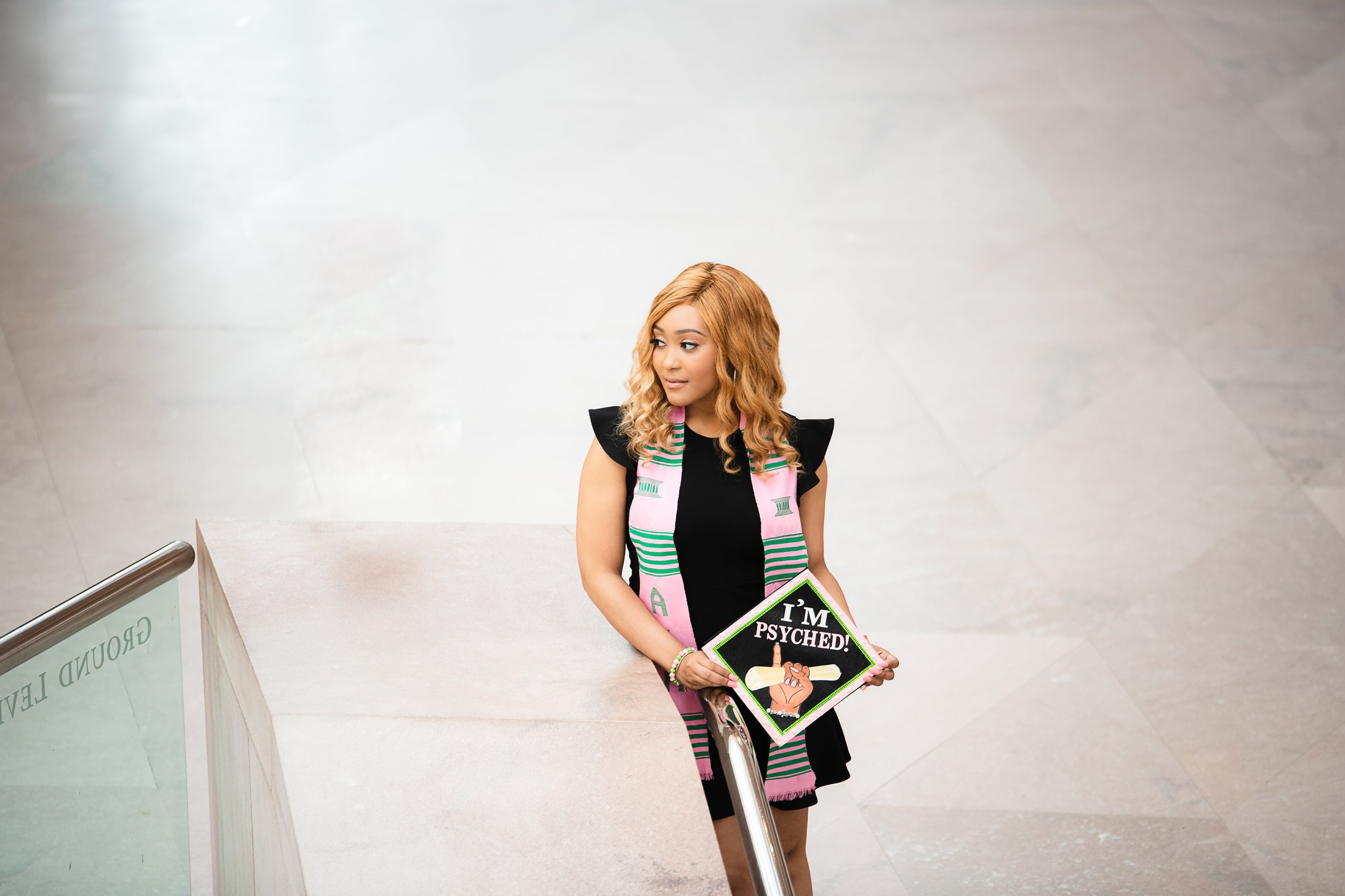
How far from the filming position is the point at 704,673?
2.45 meters

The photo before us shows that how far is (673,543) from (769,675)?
1.13 feet

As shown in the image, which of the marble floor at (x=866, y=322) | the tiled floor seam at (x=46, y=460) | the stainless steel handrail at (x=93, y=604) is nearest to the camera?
the stainless steel handrail at (x=93, y=604)

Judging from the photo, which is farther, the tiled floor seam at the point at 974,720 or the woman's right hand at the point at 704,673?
the tiled floor seam at the point at 974,720

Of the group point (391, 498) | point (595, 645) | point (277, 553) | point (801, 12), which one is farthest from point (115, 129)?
point (595, 645)

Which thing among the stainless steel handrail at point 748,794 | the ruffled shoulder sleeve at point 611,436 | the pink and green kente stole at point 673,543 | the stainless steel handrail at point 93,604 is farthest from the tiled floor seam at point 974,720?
the stainless steel handrail at point 93,604

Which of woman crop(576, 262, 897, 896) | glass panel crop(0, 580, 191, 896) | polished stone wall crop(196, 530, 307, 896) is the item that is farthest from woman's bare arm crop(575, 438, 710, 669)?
glass panel crop(0, 580, 191, 896)

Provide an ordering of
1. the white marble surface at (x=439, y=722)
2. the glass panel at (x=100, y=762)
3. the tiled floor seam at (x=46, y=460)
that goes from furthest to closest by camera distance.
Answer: the tiled floor seam at (x=46, y=460)
the glass panel at (x=100, y=762)
the white marble surface at (x=439, y=722)

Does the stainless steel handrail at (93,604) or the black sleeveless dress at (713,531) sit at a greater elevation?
the black sleeveless dress at (713,531)

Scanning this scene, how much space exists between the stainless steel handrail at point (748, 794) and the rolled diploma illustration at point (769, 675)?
0.07 metres

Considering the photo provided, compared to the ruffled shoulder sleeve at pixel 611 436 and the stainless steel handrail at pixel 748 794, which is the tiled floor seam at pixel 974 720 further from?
the ruffled shoulder sleeve at pixel 611 436

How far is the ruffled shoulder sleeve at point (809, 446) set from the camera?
8.77 feet

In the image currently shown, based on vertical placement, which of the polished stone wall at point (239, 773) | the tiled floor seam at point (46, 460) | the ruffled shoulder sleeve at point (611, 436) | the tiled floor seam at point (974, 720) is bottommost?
the tiled floor seam at point (974, 720)

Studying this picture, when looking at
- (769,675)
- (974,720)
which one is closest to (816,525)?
(769,675)

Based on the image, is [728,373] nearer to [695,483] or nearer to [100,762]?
[695,483]
